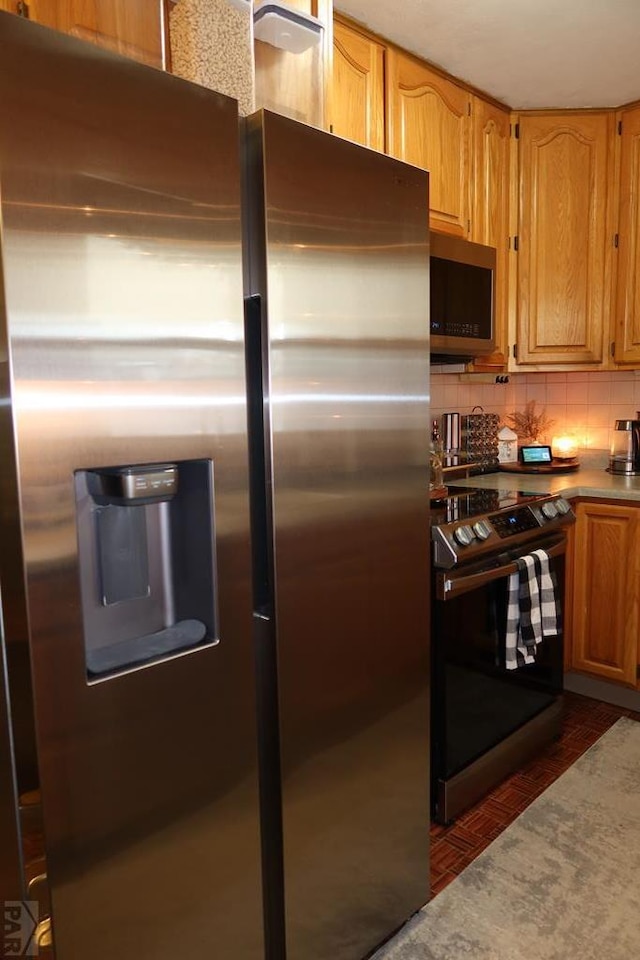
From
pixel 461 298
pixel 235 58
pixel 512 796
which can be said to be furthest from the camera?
pixel 461 298

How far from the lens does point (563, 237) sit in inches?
117

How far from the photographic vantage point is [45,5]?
1104mm

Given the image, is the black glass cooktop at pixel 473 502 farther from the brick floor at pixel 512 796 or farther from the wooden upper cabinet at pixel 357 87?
the wooden upper cabinet at pixel 357 87

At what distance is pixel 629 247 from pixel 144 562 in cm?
270

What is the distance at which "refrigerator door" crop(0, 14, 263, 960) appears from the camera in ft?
3.05

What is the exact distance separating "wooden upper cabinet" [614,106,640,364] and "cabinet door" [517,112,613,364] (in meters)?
0.06

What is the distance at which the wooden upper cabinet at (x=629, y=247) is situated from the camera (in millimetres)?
2852

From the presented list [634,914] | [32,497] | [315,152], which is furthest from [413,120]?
[634,914]

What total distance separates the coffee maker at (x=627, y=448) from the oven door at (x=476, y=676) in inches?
37.7

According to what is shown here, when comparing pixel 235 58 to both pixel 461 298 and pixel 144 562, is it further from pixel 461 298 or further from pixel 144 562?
pixel 461 298

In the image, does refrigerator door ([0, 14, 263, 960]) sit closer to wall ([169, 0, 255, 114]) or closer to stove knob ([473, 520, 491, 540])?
wall ([169, 0, 255, 114])

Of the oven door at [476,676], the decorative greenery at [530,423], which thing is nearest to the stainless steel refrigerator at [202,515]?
the oven door at [476,676]

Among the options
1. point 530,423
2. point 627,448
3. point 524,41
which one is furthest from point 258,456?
point 530,423

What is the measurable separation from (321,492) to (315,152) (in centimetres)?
66
